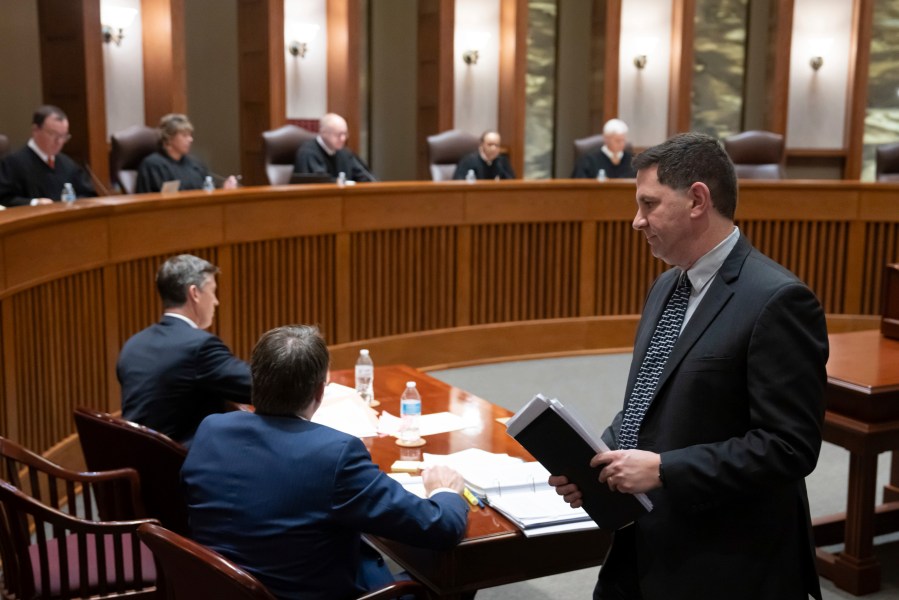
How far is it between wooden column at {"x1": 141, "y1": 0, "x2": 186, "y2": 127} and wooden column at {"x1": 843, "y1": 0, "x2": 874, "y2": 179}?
5.78 m

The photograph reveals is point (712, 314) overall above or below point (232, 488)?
above

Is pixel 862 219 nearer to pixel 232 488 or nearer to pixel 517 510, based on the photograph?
pixel 517 510

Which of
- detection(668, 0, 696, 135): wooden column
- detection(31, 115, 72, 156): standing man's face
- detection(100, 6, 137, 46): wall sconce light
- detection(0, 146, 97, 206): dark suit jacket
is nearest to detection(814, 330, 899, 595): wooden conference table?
detection(31, 115, 72, 156): standing man's face

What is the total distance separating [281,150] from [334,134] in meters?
0.39

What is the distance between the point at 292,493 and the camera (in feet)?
6.75

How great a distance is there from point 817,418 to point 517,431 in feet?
1.64

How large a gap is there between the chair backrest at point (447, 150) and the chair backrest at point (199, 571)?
5.97m

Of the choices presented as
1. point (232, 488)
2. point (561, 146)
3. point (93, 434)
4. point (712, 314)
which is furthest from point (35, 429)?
point (561, 146)

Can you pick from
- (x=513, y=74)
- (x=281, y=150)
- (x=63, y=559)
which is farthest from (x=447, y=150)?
(x=63, y=559)

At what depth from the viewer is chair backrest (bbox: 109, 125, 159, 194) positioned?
6711mm

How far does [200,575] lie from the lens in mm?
1877

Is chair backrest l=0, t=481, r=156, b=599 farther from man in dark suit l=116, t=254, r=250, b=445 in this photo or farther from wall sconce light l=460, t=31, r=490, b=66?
wall sconce light l=460, t=31, r=490, b=66

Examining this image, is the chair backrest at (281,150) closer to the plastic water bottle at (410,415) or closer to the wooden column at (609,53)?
the wooden column at (609,53)

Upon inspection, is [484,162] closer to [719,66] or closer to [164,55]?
[164,55]
